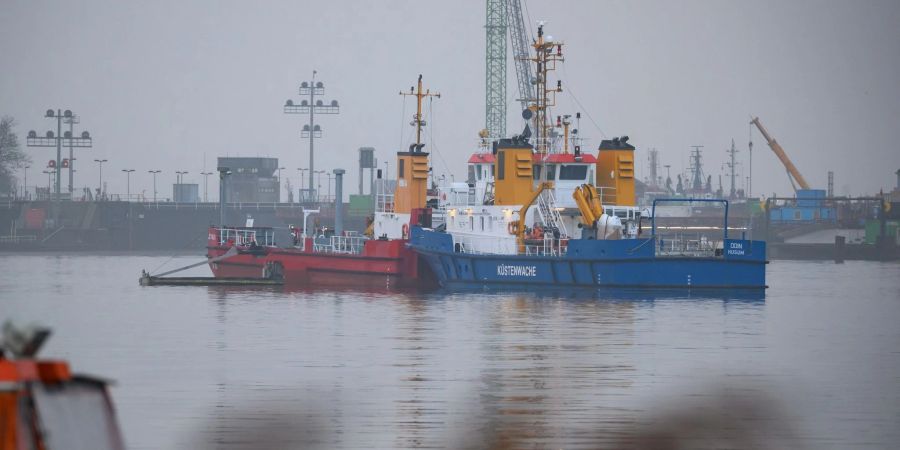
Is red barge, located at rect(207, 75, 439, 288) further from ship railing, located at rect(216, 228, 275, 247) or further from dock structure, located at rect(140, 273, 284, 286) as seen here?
dock structure, located at rect(140, 273, 284, 286)

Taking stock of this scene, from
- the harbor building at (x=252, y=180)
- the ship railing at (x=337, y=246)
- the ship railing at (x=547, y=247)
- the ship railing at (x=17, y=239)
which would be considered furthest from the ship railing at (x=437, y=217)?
the harbor building at (x=252, y=180)

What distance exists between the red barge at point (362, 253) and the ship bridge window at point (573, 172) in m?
7.26

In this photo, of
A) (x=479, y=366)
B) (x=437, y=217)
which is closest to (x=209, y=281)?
(x=437, y=217)

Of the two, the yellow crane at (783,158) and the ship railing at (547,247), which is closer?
the ship railing at (547,247)

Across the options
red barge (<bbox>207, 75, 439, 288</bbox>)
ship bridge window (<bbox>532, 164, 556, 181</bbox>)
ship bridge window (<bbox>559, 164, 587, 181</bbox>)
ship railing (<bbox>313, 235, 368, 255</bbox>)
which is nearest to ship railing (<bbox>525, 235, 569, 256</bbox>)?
ship bridge window (<bbox>532, 164, 556, 181</bbox>)

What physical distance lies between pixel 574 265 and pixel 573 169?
689 centimetres

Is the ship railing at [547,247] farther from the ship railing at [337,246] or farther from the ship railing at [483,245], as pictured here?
the ship railing at [337,246]

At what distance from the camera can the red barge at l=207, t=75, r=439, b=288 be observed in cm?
6159

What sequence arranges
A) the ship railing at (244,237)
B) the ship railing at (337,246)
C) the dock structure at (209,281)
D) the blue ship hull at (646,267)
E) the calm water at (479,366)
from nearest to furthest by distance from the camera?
1. the calm water at (479,366)
2. the blue ship hull at (646,267)
3. the dock structure at (209,281)
4. the ship railing at (337,246)
5. the ship railing at (244,237)

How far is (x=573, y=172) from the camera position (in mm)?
60281

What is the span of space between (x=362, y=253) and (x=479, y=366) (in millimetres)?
31246

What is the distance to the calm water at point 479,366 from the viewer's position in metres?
21.7

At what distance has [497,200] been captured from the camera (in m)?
60.1

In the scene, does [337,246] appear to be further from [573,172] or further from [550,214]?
[573,172]
